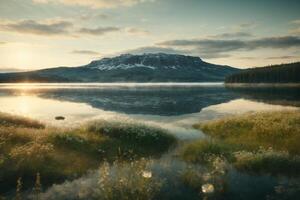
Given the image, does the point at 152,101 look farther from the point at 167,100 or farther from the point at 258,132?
the point at 258,132

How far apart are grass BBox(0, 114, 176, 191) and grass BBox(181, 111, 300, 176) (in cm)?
349

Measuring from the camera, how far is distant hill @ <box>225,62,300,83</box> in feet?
518

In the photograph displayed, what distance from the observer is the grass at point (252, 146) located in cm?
1556

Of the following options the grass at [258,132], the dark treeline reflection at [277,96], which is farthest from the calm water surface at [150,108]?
the grass at [258,132]

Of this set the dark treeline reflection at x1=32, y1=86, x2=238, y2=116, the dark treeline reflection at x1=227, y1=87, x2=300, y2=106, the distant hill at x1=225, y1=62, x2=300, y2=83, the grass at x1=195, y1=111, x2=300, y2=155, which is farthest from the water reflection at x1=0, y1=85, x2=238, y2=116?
the distant hill at x1=225, y1=62, x2=300, y2=83

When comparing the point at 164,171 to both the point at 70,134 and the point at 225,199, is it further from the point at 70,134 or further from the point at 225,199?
the point at 70,134

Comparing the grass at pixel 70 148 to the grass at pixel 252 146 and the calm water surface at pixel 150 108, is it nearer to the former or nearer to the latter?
the grass at pixel 252 146

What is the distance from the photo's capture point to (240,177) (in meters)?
14.2

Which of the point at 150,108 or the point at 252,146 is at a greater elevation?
the point at 252,146

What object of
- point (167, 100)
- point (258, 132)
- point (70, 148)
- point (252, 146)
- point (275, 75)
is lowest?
point (167, 100)

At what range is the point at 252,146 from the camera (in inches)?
804

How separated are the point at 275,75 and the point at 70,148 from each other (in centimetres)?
17156

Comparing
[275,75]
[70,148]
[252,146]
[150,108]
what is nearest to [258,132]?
[252,146]

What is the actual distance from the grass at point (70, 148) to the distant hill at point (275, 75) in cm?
15330
